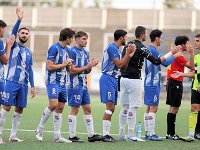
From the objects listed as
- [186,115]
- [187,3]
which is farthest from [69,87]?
[187,3]

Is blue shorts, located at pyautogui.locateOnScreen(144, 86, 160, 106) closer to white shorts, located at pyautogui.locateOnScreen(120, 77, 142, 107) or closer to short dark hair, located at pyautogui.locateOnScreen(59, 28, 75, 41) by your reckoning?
white shorts, located at pyautogui.locateOnScreen(120, 77, 142, 107)

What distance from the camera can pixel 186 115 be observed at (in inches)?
912

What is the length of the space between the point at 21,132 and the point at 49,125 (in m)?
2.19

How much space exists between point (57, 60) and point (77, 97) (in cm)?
89

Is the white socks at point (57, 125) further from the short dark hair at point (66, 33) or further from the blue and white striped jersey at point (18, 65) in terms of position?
the short dark hair at point (66, 33)

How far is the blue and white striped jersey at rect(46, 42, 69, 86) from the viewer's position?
46.2ft

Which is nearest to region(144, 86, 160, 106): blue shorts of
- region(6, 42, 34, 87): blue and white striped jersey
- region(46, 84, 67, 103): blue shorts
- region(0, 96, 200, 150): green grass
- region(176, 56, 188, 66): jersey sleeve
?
region(176, 56, 188, 66): jersey sleeve

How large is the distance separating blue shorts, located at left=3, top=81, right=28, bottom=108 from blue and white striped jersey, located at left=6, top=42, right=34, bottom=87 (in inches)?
3.7

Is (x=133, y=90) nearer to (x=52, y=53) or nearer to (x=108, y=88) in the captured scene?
(x=108, y=88)

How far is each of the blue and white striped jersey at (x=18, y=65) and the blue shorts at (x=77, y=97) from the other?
997 millimetres

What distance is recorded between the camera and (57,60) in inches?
556

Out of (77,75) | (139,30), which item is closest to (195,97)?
(139,30)

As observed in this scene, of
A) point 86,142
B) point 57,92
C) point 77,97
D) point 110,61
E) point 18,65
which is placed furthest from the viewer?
point 110,61

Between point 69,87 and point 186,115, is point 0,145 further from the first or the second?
point 186,115
